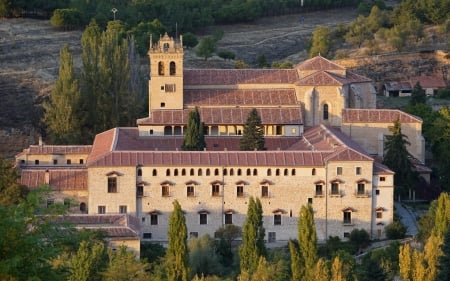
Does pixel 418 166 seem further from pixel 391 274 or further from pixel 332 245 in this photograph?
pixel 391 274

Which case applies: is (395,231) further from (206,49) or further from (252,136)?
(206,49)

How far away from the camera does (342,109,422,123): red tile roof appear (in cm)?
4891

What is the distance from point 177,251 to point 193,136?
36.7ft

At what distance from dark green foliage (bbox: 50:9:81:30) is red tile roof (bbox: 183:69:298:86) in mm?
22857

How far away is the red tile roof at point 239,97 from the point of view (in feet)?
161

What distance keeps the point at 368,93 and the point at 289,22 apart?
3788 centimetres

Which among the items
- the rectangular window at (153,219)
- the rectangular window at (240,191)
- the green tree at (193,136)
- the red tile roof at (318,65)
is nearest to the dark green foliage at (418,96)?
the red tile roof at (318,65)

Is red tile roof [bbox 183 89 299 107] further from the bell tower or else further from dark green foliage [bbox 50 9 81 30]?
dark green foliage [bbox 50 9 81 30]

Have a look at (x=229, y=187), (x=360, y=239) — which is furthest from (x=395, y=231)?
(x=229, y=187)

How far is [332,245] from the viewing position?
135ft

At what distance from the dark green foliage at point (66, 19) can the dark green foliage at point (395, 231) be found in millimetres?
35431

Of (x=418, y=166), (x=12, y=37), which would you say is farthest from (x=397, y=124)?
(x=12, y=37)

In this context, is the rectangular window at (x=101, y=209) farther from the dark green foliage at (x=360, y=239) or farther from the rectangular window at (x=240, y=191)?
the dark green foliage at (x=360, y=239)

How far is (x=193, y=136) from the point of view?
149 ft
